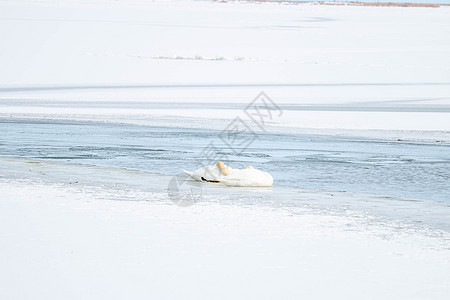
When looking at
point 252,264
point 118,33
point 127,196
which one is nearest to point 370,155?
point 127,196

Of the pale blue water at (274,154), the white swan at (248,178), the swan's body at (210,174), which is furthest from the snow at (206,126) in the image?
the pale blue water at (274,154)

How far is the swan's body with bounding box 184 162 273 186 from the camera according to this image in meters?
9.54

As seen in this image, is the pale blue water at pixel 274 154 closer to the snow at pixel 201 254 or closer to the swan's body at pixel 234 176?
the swan's body at pixel 234 176

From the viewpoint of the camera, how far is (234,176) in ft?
Result: 31.6

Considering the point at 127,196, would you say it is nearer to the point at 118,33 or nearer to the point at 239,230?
the point at 239,230

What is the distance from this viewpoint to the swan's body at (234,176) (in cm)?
954

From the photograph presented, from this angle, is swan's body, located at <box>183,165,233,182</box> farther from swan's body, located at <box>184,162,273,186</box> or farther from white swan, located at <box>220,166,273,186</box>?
white swan, located at <box>220,166,273,186</box>

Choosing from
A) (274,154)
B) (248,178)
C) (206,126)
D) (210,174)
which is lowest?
(248,178)

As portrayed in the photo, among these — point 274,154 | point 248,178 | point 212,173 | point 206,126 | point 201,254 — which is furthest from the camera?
point 206,126

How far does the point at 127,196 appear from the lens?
8.52 m

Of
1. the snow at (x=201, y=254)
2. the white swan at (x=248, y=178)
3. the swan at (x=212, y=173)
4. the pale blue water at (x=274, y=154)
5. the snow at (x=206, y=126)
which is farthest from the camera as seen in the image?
the pale blue water at (x=274, y=154)

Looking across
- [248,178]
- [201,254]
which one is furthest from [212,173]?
[201,254]

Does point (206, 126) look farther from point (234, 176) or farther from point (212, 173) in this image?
point (234, 176)

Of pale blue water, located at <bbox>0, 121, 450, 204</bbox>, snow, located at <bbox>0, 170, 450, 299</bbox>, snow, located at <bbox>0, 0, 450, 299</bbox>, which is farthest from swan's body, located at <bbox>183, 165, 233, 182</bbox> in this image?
snow, located at <bbox>0, 170, 450, 299</bbox>
